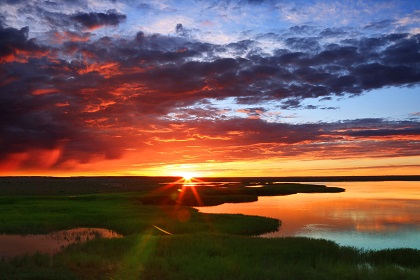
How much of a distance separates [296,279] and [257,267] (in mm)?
2457

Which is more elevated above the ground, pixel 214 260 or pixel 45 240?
pixel 214 260

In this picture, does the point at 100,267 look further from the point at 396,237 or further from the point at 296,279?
the point at 396,237

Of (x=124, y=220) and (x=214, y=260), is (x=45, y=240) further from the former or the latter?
(x=214, y=260)

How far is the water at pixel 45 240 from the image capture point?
25.2 m

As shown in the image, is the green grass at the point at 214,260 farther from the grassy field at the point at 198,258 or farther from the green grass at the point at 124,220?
the green grass at the point at 124,220

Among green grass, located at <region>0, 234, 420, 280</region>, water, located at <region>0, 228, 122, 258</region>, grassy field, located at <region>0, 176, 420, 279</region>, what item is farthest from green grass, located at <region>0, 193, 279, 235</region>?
green grass, located at <region>0, 234, 420, 280</region>

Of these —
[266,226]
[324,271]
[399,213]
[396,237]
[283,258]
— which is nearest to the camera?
[324,271]

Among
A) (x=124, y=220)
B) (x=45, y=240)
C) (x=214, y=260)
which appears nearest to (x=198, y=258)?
(x=214, y=260)

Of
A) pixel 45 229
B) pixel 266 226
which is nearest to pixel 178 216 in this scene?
pixel 266 226

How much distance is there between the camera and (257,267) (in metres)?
19.5

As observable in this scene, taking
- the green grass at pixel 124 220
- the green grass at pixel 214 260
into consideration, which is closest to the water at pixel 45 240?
the green grass at pixel 124 220

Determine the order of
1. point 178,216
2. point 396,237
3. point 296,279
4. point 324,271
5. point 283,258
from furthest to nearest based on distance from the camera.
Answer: point 178,216, point 396,237, point 283,258, point 324,271, point 296,279

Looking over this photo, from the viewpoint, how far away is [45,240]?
2900cm

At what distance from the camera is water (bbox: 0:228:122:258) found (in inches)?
991
